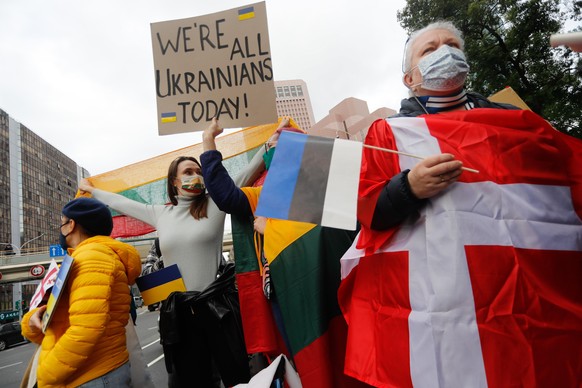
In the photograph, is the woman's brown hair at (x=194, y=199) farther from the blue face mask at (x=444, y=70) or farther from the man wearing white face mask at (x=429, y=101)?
the blue face mask at (x=444, y=70)

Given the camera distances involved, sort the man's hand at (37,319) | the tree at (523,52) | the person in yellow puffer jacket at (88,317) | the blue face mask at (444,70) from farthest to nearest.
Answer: the tree at (523,52) < the man's hand at (37,319) < the person in yellow puffer jacket at (88,317) < the blue face mask at (444,70)

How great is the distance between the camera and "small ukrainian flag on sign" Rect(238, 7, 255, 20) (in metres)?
2.63

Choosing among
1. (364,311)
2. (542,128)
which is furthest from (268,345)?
(542,128)

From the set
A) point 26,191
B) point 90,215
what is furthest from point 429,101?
point 26,191

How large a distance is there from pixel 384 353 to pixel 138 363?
4.93 ft

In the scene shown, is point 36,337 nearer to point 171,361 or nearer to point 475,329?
point 171,361

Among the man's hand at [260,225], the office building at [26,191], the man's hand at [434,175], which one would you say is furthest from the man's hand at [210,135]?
the office building at [26,191]

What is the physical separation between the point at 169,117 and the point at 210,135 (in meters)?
0.41

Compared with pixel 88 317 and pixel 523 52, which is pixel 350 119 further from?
pixel 523 52

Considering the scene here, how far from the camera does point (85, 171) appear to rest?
84.5m

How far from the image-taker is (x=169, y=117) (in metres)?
2.54

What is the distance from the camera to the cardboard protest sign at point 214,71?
254 cm

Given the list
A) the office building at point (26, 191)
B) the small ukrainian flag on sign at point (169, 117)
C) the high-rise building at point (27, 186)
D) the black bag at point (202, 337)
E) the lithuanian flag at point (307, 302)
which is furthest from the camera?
the high-rise building at point (27, 186)

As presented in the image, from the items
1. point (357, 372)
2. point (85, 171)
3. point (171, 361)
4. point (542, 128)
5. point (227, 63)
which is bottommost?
point (171, 361)
